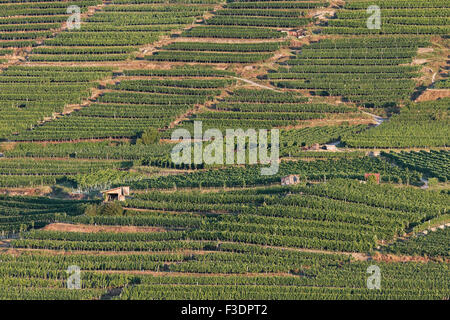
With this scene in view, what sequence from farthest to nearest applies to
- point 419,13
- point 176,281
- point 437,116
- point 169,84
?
point 419,13 → point 169,84 → point 437,116 → point 176,281

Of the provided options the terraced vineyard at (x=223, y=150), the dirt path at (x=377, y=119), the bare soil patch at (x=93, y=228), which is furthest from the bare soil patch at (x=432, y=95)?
the bare soil patch at (x=93, y=228)

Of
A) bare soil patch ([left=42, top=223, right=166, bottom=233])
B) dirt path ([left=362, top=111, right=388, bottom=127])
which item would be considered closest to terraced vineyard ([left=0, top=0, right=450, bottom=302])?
bare soil patch ([left=42, top=223, right=166, bottom=233])

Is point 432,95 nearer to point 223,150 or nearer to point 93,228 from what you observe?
point 223,150

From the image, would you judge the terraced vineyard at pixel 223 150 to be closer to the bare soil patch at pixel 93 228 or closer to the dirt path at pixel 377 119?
the bare soil patch at pixel 93 228

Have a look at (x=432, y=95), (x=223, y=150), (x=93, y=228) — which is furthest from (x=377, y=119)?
(x=93, y=228)

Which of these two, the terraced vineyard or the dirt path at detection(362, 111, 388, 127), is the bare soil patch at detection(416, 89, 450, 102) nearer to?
the terraced vineyard

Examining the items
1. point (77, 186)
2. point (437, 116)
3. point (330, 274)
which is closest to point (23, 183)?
point (77, 186)
